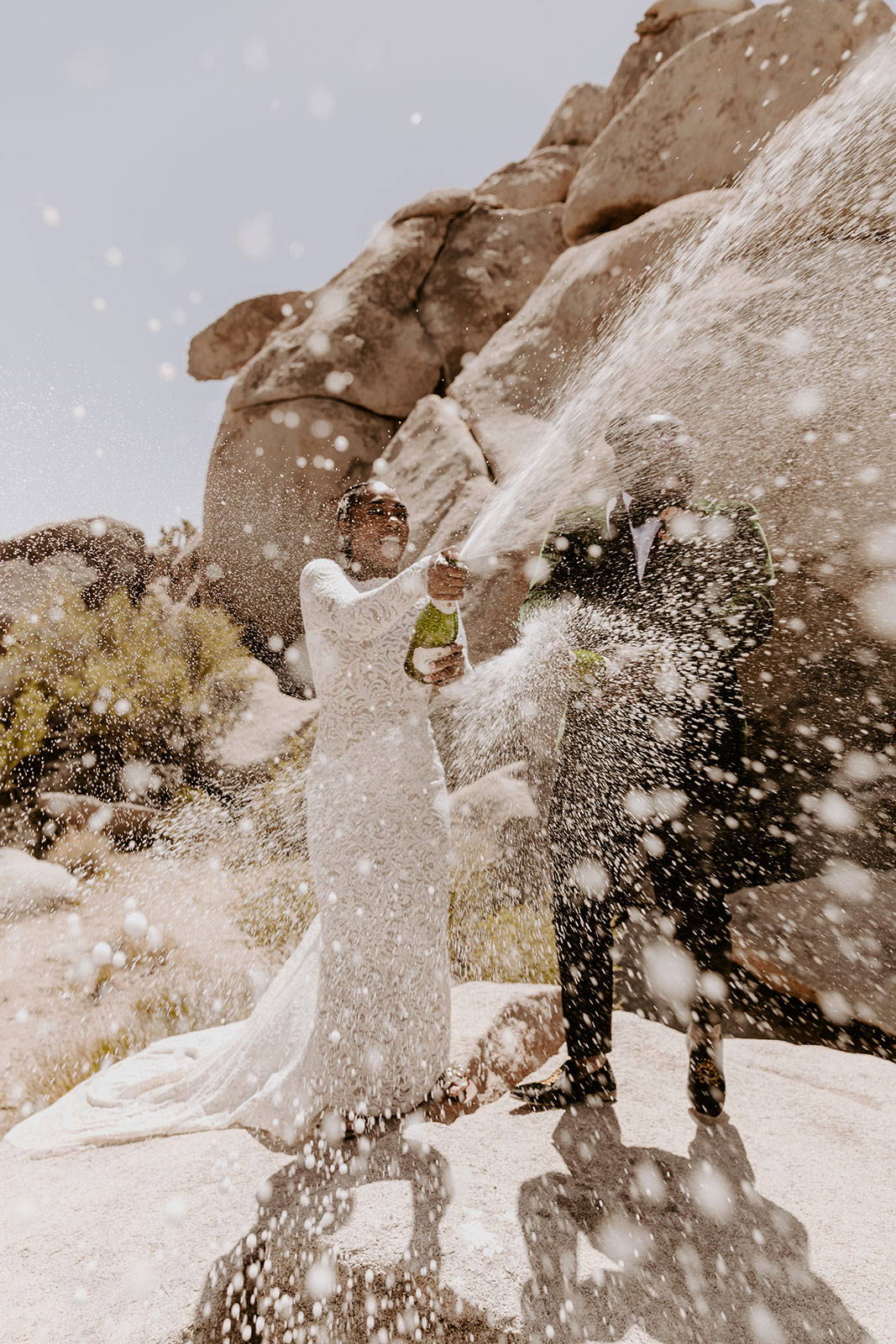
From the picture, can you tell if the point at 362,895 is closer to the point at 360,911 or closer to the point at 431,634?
the point at 360,911

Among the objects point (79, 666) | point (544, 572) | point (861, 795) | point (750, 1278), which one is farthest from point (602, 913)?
point (79, 666)

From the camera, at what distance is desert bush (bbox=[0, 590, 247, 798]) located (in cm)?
988

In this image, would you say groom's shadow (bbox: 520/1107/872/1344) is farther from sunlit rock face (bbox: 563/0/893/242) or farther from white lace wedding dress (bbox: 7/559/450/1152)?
sunlit rock face (bbox: 563/0/893/242)

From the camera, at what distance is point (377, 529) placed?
8.57ft

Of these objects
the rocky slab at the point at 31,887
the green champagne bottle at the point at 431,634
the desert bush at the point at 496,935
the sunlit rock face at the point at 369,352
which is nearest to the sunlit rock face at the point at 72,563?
the sunlit rock face at the point at 369,352

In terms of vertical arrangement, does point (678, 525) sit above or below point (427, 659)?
above

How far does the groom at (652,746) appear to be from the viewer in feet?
8.25

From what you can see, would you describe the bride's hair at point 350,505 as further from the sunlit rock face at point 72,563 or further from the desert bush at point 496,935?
the sunlit rock face at point 72,563

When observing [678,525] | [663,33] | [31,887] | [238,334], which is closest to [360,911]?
[678,525]

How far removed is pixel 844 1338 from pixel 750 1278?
0.25m

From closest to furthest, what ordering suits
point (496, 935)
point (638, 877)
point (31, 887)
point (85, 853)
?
point (638, 877) < point (496, 935) < point (31, 887) < point (85, 853)

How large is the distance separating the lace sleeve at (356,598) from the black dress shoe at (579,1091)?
2.06 metres

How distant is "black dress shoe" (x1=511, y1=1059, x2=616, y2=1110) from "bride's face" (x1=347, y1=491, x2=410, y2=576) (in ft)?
7.52

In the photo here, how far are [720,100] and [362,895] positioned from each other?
34.9 ft
